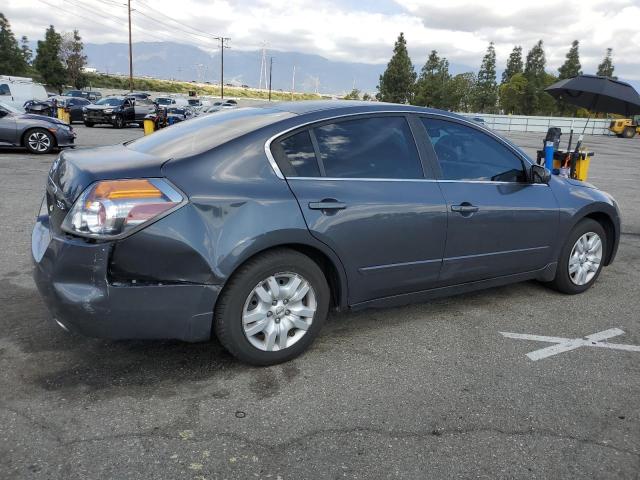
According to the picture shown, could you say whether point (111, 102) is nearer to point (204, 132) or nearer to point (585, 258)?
point (204, 132)

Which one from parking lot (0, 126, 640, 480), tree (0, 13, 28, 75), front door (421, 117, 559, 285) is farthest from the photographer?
tree (0, 13, 28, 75)

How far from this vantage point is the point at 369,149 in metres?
3.61

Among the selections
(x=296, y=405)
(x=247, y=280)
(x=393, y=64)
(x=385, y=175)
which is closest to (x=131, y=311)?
(x=247, y=280)

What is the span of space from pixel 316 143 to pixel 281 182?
0.40 meters

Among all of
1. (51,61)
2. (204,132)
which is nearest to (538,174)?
(204,132)

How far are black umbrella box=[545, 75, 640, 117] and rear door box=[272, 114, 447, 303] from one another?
632 cm

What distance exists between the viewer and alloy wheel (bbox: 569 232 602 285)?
4789mm

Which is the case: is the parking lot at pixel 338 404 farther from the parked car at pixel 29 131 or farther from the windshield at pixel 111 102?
the windshield at pixel 111 102

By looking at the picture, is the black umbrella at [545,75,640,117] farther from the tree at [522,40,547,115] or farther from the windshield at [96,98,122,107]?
the tree at [522,40,547,115]

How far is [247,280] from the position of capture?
10.0 feet

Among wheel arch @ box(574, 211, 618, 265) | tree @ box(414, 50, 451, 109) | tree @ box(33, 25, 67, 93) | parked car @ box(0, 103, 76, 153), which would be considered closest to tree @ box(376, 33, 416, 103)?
tree @ box(414, 50, 451, 109)

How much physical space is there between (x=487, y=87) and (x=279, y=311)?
74682 mm

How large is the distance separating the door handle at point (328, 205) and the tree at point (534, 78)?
2682 inches

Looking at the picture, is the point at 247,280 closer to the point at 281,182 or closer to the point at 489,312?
the point at 281,182
